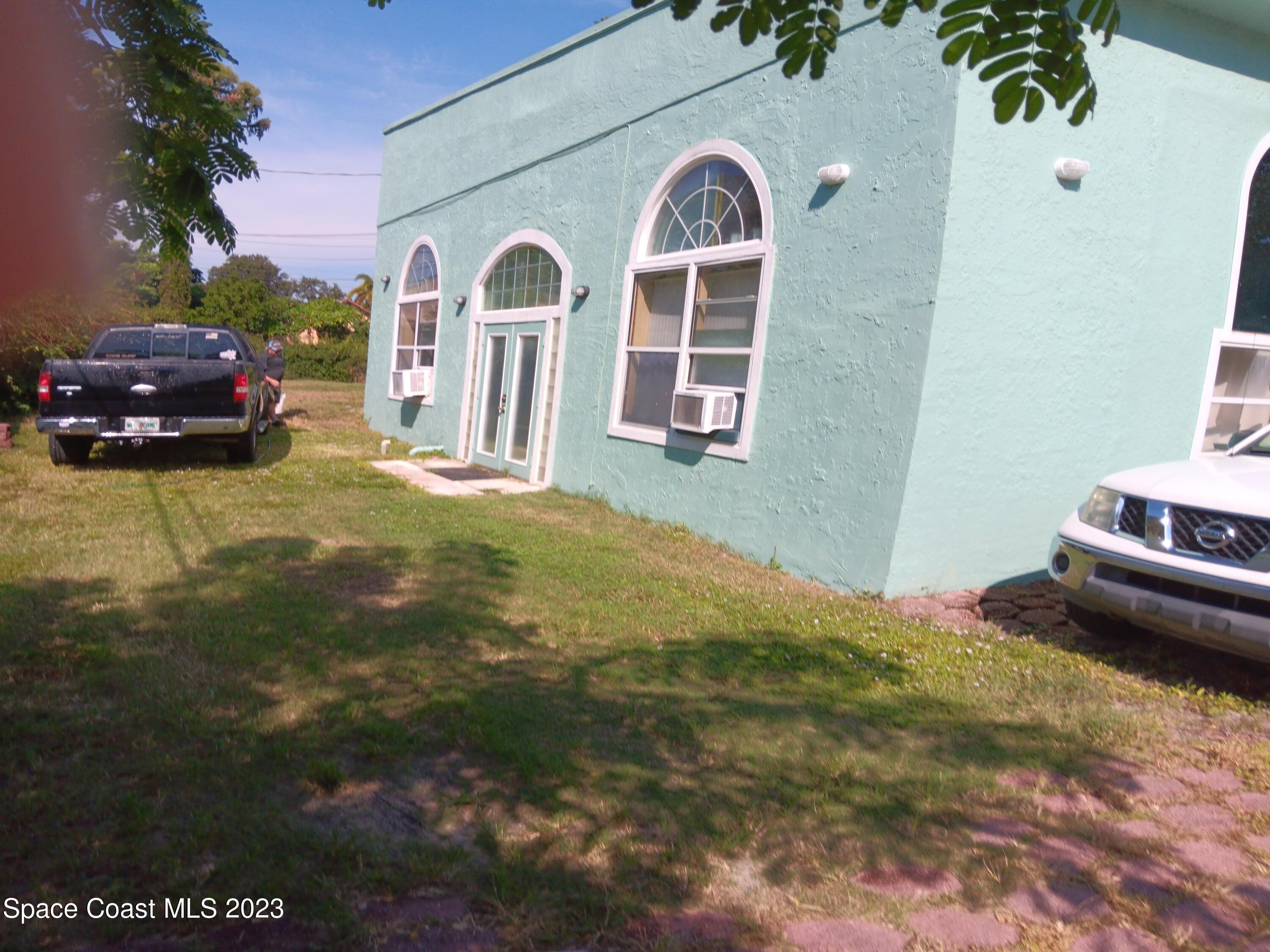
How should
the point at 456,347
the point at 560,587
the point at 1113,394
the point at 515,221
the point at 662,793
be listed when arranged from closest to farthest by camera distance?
the point at 662,793 < the point at 560,587 < the point at 1113,394 < the point at 515,221 < the point at 456,347

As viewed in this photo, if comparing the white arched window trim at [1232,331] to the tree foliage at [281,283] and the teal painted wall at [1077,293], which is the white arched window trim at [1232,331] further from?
the tree foliage at [281,283]

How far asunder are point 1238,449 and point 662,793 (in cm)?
488

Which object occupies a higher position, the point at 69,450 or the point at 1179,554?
the point at 1179,554

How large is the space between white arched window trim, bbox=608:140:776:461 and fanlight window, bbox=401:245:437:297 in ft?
20.0

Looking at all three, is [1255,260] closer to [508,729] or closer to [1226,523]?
[1226,523]

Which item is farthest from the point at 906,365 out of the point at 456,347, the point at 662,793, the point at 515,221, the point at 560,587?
the point at 456,347

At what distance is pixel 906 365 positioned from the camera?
6.88m

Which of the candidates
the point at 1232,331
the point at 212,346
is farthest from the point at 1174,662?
the point at 212,346

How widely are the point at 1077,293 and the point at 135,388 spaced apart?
941cm

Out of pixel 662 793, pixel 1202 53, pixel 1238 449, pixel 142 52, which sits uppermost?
pixel 1202 53

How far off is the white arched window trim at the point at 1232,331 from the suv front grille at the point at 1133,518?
3.34 metres

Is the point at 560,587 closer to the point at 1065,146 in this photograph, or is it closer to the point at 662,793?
the point at 662,793

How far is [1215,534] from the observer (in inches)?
193

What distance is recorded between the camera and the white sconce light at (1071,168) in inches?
279
